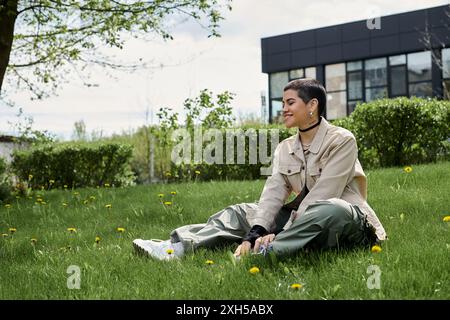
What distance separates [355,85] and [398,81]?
2.03 m

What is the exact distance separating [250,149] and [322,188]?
7.10 metres

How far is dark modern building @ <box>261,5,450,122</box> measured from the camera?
2272 cm

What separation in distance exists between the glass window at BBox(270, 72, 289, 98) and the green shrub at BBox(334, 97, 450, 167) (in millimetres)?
17048

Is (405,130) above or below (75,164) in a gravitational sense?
above

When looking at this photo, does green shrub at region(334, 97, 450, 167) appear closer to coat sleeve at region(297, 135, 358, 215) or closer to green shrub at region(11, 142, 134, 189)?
green shrub at region(11, 142, 134, 189)

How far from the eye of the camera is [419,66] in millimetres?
23281

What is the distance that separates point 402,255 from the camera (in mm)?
3523

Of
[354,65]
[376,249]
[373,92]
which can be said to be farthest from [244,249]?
[354,65]

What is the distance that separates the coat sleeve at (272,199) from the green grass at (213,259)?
39 cm

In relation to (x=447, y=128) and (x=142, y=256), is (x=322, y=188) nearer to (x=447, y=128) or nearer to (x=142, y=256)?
(x=142, y=256)

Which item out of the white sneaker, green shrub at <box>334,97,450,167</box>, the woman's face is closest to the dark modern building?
green shrub at <box>334,97,450,167</box>

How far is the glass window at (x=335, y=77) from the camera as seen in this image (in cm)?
2558

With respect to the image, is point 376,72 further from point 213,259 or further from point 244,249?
point 244,249

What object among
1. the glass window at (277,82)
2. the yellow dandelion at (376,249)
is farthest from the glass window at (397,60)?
the yellow dandelion at (376,249)
